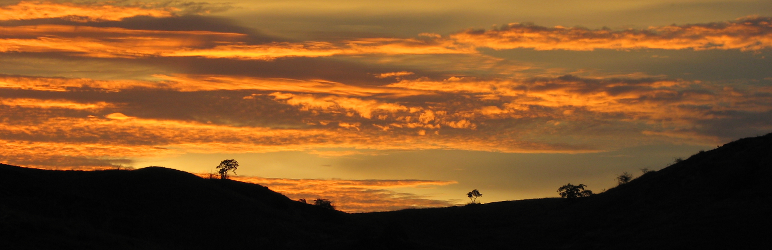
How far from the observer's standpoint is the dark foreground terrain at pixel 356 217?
2094 inches

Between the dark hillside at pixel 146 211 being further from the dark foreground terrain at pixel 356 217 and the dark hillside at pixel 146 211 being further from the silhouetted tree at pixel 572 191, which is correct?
the silhouetted tree at pixel 572 191

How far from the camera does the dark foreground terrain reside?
5319cm

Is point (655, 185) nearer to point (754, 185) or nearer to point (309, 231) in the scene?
point (754, 185)

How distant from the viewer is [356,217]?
82875 millimetres

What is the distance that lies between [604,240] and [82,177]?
53504 mm

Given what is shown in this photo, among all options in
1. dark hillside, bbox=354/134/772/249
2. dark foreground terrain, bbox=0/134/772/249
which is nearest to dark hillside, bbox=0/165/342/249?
dark foreground terrain, bbox=0/134/772/249

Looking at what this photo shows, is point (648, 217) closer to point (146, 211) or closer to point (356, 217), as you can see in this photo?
point (356, 217)

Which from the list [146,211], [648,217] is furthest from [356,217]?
[648,217]

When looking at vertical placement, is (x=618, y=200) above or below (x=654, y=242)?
above

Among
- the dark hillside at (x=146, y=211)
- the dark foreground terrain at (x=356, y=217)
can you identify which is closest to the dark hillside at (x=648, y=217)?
the dark foreground terrain at (x=356, y=217)

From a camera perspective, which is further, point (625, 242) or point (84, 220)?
point (625, 242)

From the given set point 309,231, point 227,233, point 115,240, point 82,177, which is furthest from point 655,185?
point 82,177

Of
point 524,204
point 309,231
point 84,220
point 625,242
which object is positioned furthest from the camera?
point 524,204

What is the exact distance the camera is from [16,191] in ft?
185
